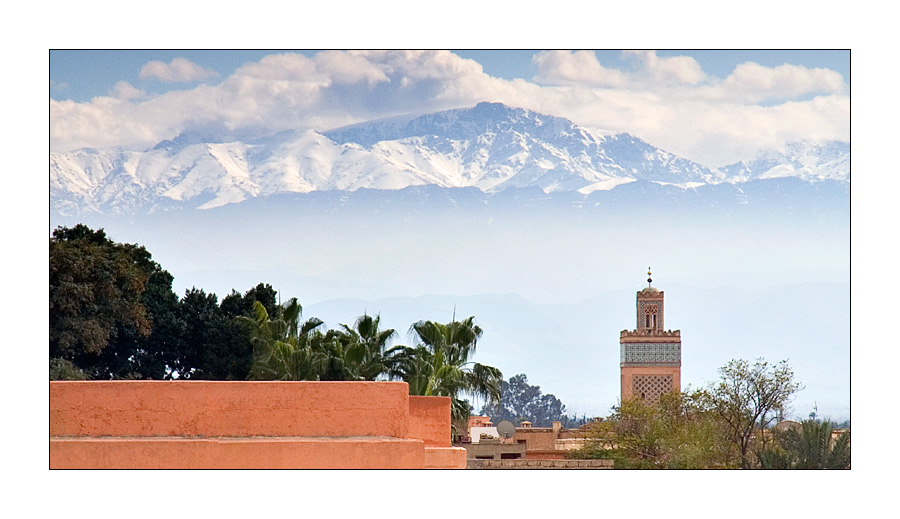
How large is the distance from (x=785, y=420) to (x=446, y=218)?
89.0 ft

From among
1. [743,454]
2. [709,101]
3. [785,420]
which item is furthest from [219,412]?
[709,101]

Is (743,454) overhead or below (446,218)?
below

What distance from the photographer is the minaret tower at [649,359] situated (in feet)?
164

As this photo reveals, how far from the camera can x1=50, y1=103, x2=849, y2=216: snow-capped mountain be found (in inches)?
2141

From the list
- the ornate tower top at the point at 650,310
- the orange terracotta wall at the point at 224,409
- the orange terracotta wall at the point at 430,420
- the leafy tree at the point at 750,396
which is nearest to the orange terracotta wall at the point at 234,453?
the orange terracotta wall at the point at 224,409

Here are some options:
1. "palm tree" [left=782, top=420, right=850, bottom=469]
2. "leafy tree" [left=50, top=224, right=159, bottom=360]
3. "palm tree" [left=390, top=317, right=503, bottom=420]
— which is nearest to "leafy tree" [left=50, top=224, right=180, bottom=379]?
"leafy tree" [left=50, top=224, right=159, bottom=360]

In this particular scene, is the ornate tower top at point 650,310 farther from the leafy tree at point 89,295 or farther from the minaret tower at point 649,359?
the leafy tree at point 89,295

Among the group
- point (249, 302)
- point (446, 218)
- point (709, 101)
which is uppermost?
point (709, 101)

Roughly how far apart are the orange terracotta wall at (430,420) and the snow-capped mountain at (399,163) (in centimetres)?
2827

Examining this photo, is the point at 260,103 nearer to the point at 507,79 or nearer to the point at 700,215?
the point at 507,79

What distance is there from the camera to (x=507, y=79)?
53125mm

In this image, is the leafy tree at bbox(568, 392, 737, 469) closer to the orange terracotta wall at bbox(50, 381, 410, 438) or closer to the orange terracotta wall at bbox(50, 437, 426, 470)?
the orange terracotta wall at bbox(50, 381, 410, 438)

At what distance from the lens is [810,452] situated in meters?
30.2

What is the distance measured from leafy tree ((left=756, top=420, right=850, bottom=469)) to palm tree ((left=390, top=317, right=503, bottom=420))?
6469 millimetres
